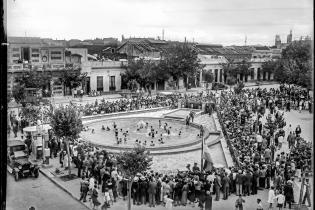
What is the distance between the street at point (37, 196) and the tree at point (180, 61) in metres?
34.7

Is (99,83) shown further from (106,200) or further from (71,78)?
(106,200)

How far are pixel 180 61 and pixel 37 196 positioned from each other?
121 ft

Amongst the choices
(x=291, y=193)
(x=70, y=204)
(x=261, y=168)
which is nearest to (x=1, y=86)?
(x=70, y=204)

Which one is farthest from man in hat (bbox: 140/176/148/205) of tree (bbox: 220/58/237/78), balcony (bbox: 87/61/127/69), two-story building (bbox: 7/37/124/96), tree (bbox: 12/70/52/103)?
tree (bbox: 220/58/237/78)

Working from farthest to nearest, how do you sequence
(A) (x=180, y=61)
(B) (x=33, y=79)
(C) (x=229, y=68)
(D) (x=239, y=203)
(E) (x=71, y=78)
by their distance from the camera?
(C) (x=229, y=68) < (A) (x=180, y=61) < (E) (x=71, y=78) < (B) (x=33, y=79) < (D) (x=239, y=203)

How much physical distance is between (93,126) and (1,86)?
20489 mm

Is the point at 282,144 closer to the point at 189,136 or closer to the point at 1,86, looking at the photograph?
the point at 189,136

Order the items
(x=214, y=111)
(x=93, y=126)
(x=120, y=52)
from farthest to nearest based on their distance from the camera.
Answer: (x=120, y=52)
(x=214, y=111)
(x=93, y=126)

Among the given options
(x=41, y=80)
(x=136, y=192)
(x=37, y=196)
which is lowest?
(x=37, y=196)

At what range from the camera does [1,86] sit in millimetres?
6285

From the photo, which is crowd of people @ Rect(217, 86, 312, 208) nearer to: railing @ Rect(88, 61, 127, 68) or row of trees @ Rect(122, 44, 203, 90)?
row of trees @ Rect(122, 44, 203, 90)

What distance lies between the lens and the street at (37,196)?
44.9 ft

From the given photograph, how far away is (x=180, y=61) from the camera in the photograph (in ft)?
163

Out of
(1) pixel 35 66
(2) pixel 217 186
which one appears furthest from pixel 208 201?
(1) pixel 35 66
